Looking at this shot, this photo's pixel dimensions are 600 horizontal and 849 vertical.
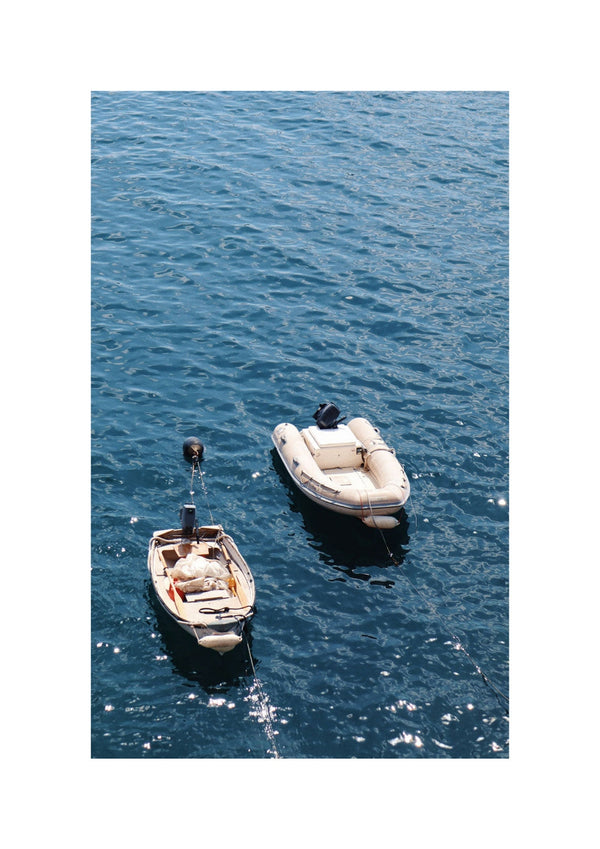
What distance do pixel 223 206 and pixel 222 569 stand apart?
22.3m

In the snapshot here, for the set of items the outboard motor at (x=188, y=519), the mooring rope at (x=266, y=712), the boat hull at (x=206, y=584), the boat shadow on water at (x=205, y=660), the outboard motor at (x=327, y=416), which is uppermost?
the outboard motor at (x=327, y=416)

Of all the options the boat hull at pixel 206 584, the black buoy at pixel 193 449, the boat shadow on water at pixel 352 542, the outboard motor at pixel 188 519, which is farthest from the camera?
the black buoy at pixel 193 449

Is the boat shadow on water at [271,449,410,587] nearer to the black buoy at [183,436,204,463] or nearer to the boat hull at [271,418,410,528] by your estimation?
the boat hull at [271,418,410,528]

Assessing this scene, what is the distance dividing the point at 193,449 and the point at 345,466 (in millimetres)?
4579

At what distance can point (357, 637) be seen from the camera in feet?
77.4

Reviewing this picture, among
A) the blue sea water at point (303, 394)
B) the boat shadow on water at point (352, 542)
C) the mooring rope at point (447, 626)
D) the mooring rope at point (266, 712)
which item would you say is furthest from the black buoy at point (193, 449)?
the mooring rope at point (266, 712)

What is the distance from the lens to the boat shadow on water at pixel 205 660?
2228cm

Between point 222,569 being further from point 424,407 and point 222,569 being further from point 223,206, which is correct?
point 223,206

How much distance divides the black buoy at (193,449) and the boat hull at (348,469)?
242 centimetres

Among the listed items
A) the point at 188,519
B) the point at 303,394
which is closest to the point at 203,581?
the point at 188,519

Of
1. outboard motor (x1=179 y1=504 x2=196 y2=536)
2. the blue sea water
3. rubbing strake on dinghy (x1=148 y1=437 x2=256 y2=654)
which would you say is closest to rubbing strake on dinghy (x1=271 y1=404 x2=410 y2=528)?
the blue sea water

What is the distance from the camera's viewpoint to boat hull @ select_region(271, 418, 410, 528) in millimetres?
26891

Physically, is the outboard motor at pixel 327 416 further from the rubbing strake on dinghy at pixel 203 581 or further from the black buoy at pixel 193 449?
the rubbing strake on dinghy at pixel 203 581

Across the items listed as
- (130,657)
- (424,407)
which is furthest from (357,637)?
(424,407)
